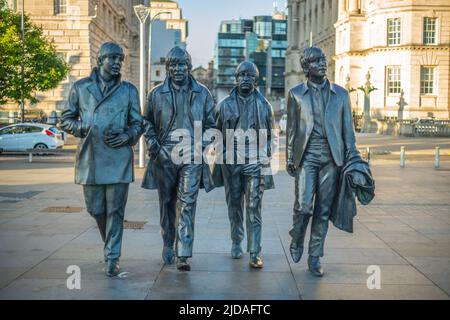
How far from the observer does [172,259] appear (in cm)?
704

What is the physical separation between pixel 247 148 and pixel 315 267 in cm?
148

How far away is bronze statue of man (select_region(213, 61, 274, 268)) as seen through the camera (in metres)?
7.02

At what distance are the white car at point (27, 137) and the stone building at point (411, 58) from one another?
33.6m

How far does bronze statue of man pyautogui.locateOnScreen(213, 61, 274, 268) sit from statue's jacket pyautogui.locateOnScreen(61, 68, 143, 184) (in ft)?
3.83

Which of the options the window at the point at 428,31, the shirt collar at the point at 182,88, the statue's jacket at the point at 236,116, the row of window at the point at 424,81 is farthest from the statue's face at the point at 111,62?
the window at the point at 428,31

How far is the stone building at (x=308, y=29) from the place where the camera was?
2756 inches

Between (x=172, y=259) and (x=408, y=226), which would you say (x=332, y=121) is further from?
(x=408, y=226)

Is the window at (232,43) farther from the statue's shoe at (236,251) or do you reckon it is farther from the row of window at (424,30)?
the statue's shoe at (236,251)

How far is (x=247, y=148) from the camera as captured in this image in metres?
7.04

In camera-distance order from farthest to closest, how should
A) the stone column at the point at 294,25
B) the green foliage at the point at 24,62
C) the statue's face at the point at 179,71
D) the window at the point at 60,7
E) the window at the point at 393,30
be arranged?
the stone column at the point at 294,25, the window at the point at 393,30, the window at the point at 60,7, the green foliage at the point at 24,62, the statue's face at the point at 179,71

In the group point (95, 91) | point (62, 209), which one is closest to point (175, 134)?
point (95, 91)

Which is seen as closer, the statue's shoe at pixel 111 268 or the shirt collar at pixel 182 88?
the statue's shoe at pixel 111 268

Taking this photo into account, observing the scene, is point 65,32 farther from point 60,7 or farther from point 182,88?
point 182,88

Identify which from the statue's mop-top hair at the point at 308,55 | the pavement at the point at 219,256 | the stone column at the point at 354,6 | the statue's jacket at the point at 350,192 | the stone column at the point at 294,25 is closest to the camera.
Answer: the pavement at the point at 219,256
